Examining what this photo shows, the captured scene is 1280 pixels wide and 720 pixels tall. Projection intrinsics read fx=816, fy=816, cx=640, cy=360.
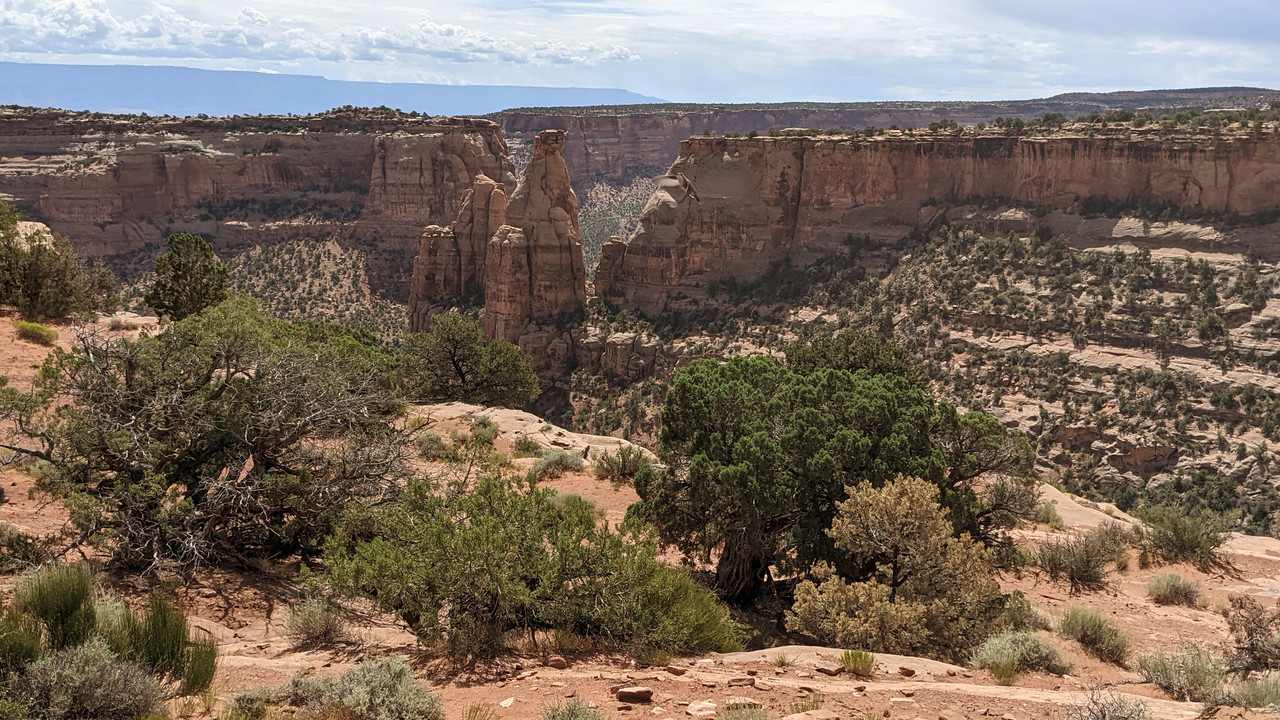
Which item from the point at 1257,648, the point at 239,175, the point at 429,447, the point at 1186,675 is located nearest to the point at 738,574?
the point at 1186,675

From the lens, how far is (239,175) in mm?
91688

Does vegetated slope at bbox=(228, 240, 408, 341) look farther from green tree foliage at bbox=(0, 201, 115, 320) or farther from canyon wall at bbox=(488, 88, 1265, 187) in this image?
canyon wall at bbox=(488, 88, 1265, 187)

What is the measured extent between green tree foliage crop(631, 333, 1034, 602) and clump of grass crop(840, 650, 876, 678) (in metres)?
4.35

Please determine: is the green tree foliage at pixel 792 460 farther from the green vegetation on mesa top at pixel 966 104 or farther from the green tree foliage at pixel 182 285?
the green vegetation on mesa top at pixel 966 104

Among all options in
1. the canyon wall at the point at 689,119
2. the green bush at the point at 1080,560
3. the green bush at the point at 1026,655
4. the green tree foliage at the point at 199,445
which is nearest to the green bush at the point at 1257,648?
the green bush at the point at 1026,655

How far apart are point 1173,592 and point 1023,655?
28.8 ft

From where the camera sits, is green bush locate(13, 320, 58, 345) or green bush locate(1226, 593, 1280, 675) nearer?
green bush locate(1226, 593, 1280, 675)

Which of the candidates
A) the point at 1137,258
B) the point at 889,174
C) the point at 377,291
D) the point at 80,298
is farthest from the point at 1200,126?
the point at 377,291

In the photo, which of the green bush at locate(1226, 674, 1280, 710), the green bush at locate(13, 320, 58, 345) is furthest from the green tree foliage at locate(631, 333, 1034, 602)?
the green bush at locate(13, 320, 58, 345)

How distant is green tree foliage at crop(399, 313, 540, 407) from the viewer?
117ft

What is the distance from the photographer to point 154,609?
928cm

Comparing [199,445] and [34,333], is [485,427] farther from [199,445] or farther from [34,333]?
[199,445]

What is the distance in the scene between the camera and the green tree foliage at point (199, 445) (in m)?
12.0

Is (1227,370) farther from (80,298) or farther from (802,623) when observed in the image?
(80,298)
